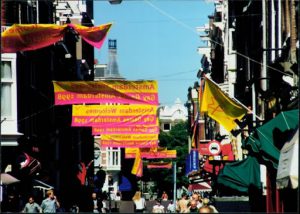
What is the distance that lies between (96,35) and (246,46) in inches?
802

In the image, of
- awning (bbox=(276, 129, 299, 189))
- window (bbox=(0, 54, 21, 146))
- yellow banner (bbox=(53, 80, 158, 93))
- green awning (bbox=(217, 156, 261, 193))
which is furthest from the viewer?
window (bbox=(0, 54, 21, 146))

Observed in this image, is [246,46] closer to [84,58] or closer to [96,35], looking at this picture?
[96,35]

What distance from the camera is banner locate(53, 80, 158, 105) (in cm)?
3309

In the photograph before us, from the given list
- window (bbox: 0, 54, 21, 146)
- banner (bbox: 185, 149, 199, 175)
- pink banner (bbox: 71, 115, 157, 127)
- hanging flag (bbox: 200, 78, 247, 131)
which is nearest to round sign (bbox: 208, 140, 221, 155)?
window (bbox: 0, 54, 21, 146)

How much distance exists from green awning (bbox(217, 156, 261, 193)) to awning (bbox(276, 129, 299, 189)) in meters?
6.98

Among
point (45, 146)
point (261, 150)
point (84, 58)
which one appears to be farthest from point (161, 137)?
point (261, 150)

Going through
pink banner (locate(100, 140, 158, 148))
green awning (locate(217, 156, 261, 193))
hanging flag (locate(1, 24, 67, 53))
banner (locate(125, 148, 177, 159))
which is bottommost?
banner (locate(125, 148, 177, 159))

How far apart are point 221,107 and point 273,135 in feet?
14.1

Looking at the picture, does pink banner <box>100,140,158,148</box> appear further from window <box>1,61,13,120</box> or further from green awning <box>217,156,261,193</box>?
green awning <box>217,156,261,193</box>

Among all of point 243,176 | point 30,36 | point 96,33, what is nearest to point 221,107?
point 243,176

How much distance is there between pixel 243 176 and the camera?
30.3m

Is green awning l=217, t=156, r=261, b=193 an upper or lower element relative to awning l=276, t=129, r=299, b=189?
lower

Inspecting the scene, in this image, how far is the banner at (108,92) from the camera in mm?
33094

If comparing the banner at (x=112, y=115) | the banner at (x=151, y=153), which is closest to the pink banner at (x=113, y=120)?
the banner at (x=112, y=115)
